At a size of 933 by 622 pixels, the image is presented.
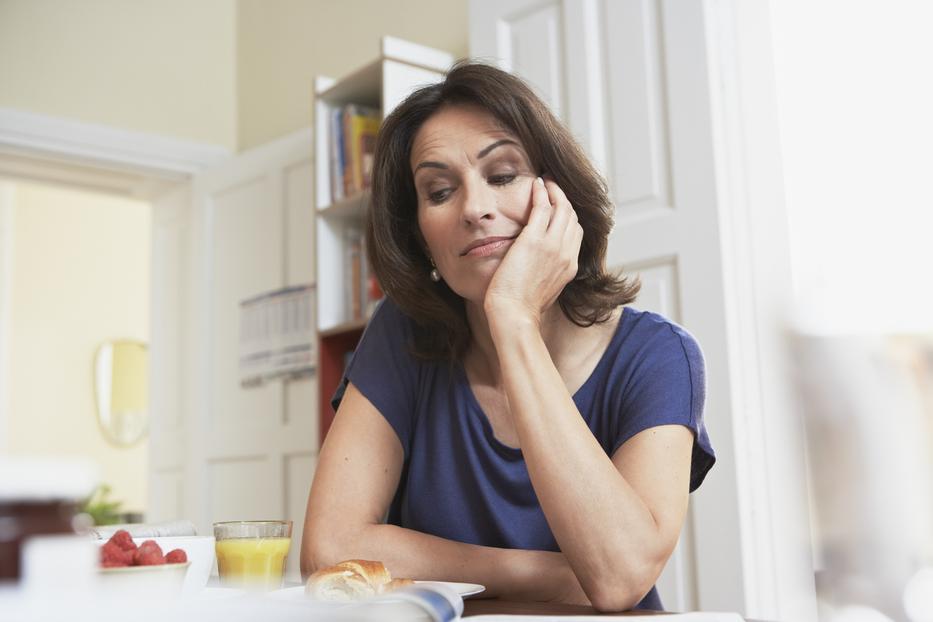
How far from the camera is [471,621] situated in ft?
2.37

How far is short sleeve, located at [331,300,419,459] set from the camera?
1.42 metres

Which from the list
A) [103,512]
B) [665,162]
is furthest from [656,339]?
[103,512]

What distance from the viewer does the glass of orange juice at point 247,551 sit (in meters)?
0.91

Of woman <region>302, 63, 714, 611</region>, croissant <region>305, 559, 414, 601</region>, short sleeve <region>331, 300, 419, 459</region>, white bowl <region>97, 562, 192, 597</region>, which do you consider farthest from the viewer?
short sleeve <region>331, 300, 419, 459</region>

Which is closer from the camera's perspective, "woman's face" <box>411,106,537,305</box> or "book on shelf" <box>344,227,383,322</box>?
"woman's face" <box>411,106,537,305</box>

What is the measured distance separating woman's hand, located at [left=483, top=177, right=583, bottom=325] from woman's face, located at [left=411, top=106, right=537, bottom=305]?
0.03 meters

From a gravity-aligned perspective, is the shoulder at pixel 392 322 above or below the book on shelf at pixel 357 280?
below

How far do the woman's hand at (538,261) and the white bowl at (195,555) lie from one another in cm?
52

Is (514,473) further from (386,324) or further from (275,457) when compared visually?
(275,457)

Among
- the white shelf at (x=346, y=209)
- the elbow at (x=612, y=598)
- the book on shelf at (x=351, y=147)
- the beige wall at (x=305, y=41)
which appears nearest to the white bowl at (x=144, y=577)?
the elbow at (x=612, y=598)

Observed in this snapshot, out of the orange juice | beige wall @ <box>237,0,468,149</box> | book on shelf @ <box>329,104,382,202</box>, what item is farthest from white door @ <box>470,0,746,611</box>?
the orange juice

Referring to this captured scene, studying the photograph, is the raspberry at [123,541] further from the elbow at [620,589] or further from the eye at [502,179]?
the eye at [502,179]

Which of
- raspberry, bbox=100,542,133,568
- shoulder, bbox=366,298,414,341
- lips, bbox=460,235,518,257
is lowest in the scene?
raspberry, bbox=100,542,133,568

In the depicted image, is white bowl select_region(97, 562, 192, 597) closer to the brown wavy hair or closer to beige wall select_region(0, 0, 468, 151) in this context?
the brown wavy hair
